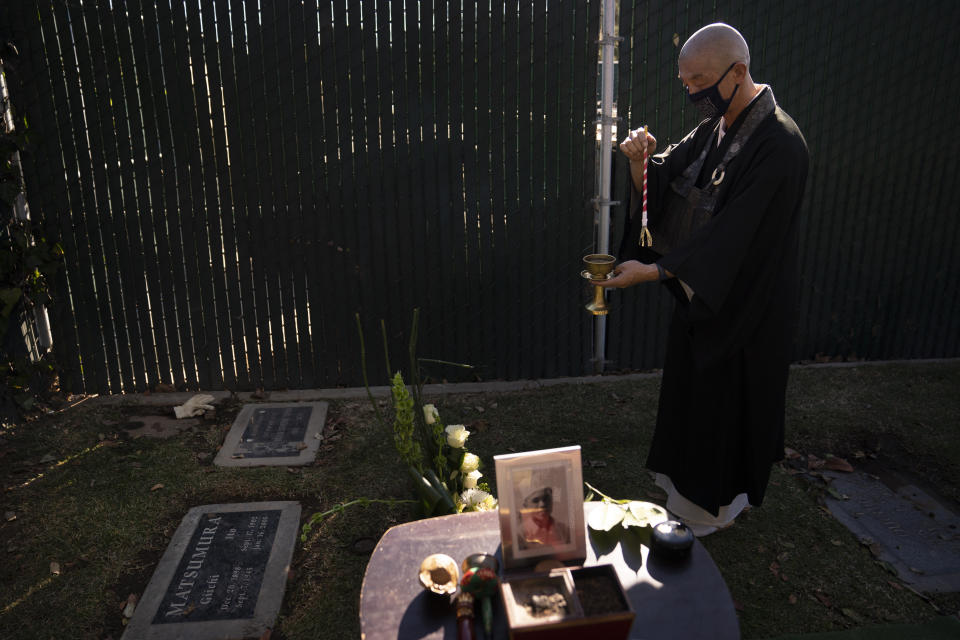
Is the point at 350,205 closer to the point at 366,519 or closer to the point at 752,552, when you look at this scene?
the point at 366,519

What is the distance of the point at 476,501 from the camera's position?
128 inches

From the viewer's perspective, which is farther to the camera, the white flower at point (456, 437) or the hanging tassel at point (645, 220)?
the hanging tassel at point (645, 220)

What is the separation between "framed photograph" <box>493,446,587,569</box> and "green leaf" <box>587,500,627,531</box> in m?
0.13

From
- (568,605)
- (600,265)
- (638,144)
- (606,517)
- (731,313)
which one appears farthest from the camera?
(638,144)

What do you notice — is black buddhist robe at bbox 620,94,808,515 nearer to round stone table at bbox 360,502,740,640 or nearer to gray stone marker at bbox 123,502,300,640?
round stone table at bbox 360,502,740,640

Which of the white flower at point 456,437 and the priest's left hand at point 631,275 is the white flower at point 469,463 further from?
the priest's left hand at point 631,275

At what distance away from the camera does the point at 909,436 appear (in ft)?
17.1

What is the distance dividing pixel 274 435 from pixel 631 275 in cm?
295

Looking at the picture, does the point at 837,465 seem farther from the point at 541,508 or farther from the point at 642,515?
the point at 541,508

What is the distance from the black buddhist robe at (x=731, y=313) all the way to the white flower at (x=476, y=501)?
1.20 m

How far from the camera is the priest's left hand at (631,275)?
3428 mm

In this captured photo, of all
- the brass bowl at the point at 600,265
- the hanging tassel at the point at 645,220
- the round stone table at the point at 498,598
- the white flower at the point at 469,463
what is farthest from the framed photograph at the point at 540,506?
the hanging tassel at the point at 645,220

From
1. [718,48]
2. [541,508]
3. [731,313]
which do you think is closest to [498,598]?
[541,508]

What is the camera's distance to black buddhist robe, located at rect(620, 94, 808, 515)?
3.30 meters
